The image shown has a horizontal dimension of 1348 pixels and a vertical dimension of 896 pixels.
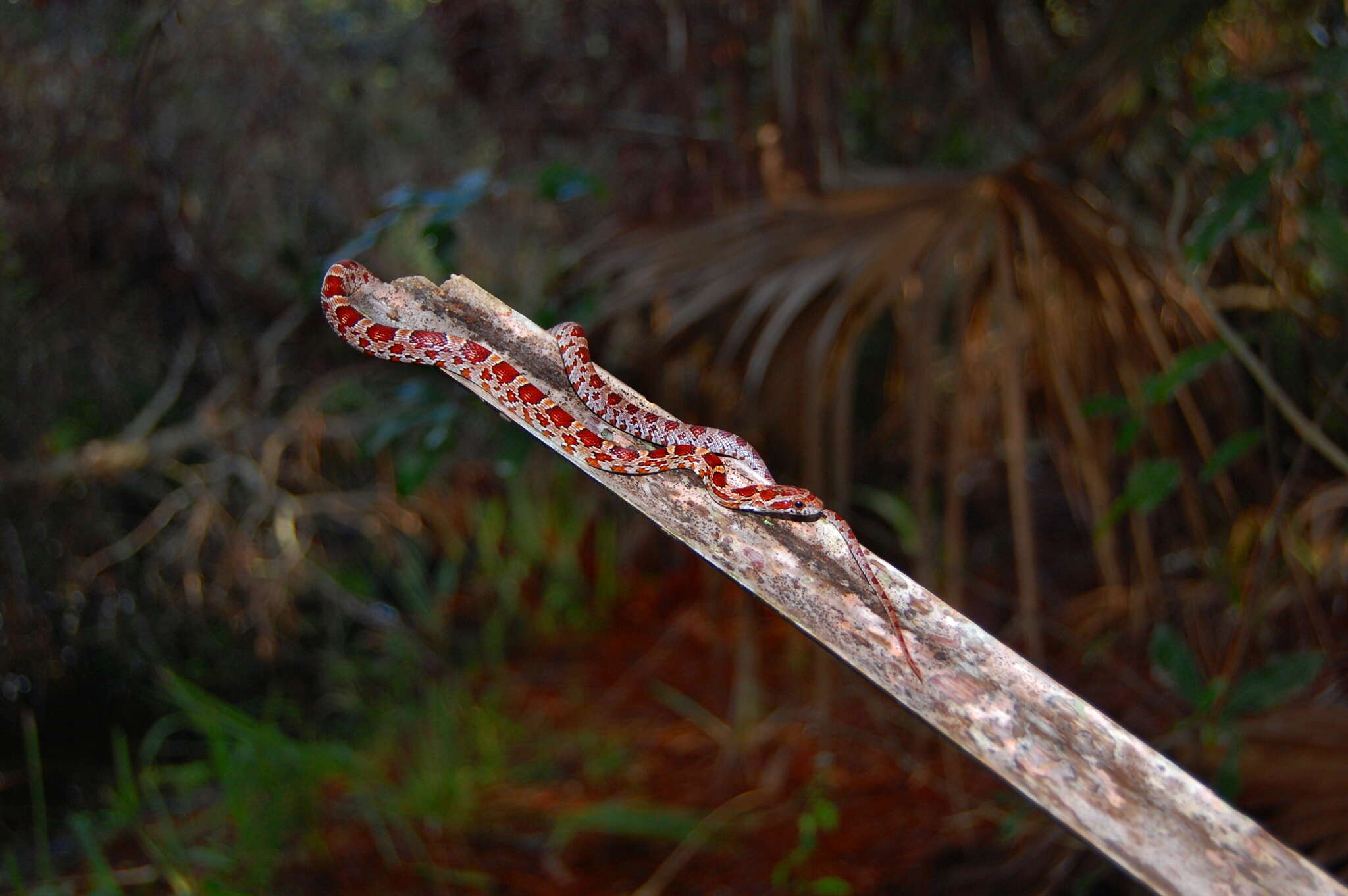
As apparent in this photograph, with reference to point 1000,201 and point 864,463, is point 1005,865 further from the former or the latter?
point 864,463

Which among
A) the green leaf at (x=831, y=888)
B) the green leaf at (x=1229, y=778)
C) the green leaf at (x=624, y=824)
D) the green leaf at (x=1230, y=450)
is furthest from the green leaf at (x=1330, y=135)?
the green leaf at (x=624, y=824)

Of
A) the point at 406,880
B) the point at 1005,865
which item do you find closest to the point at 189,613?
the point at 406,880

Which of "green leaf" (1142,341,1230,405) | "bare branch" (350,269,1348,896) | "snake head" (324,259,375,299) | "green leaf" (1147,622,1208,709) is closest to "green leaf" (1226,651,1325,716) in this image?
"green leaf" (1147,622,1208,709)

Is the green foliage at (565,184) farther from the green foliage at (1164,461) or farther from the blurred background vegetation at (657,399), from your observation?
the green foliage at (1164,461)

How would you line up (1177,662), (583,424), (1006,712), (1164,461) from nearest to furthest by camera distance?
(1006,712)
(583,424)
(1177,662)
(1164,461)

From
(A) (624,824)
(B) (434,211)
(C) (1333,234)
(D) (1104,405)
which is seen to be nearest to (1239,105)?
(C) (1333,234)

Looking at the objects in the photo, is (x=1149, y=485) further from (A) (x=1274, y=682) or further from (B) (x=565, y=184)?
(B) (x=565, y=184)
